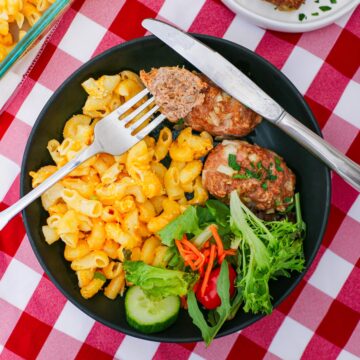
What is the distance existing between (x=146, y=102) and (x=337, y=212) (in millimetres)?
829

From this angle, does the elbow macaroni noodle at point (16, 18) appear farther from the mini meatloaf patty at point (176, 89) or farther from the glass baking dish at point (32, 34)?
the mini meatloaf patty at point (176, 89)

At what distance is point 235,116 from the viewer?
1.98m

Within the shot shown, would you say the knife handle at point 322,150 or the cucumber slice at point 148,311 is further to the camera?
the cucumber slice at point 148,311

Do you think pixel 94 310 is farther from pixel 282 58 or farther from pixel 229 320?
pixel 282 58

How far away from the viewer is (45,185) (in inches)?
74.9

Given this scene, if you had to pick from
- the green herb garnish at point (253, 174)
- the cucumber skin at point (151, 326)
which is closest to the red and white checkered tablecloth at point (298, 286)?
the cucumber skin at point (151, 326)

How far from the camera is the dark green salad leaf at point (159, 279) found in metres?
1.91

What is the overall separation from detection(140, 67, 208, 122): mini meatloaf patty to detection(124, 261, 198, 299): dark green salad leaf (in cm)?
54

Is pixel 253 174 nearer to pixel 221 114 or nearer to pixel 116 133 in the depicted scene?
pixel 221 114

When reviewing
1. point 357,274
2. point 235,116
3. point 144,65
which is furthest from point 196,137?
point 357,274

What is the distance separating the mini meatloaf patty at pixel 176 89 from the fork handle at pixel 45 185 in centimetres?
27

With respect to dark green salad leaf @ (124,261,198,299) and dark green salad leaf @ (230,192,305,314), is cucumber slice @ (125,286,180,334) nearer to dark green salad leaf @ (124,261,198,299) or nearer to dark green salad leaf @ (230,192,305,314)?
dark green salad leaf @ (124,261,198,299)

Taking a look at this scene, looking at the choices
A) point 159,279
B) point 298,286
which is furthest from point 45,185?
point 298,286

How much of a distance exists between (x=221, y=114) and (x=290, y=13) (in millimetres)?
434
